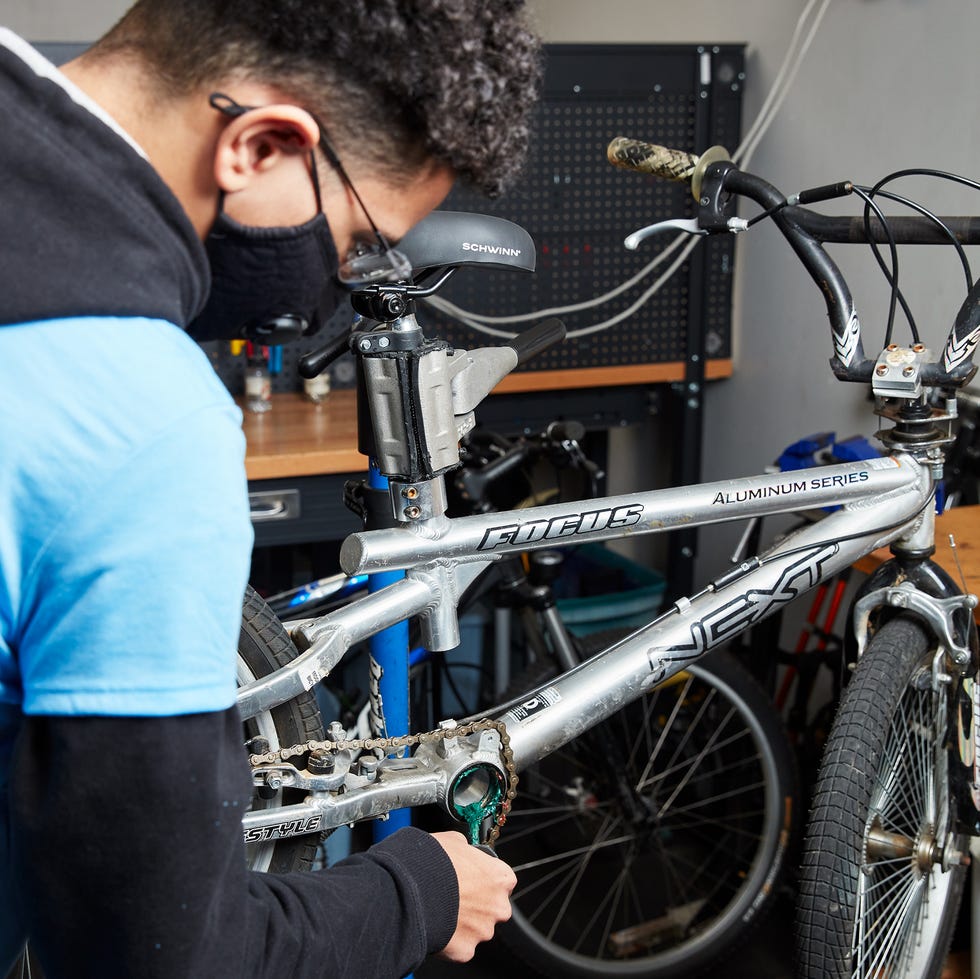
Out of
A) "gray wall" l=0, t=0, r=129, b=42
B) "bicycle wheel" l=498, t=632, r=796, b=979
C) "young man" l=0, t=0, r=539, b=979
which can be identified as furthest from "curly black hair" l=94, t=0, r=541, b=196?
"gray wall" l=0, t=0, r=129, b=42

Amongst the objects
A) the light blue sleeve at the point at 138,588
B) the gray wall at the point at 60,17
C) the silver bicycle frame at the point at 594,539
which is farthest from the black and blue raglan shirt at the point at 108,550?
the gray wall at the point at 60,17

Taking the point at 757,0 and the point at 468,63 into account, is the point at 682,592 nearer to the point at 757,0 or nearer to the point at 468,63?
the point at 757,0

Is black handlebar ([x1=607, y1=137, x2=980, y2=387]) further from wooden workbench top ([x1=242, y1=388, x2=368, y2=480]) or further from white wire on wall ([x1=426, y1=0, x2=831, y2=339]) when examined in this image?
white wire on wall ([x1=426, y1=0, x2=831, y2=339])

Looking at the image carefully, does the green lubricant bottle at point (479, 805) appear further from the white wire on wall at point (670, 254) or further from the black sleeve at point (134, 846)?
the white wire on wall at point (670, 254)

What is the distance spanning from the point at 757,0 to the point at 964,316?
48.6 inches

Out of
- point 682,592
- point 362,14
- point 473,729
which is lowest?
point 682,592

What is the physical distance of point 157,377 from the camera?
49 cm

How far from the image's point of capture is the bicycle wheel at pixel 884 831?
1.14 m

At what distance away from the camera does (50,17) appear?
2.76 meters

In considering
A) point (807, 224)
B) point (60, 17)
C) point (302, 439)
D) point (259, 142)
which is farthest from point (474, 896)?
point (60, 17)

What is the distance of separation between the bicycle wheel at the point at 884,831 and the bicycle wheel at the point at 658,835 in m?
0.28

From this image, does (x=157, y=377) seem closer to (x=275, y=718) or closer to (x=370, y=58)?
(x=370, y=58)

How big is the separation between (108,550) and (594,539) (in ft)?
2.18

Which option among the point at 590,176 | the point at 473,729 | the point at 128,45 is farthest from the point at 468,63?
the point at 590,176
